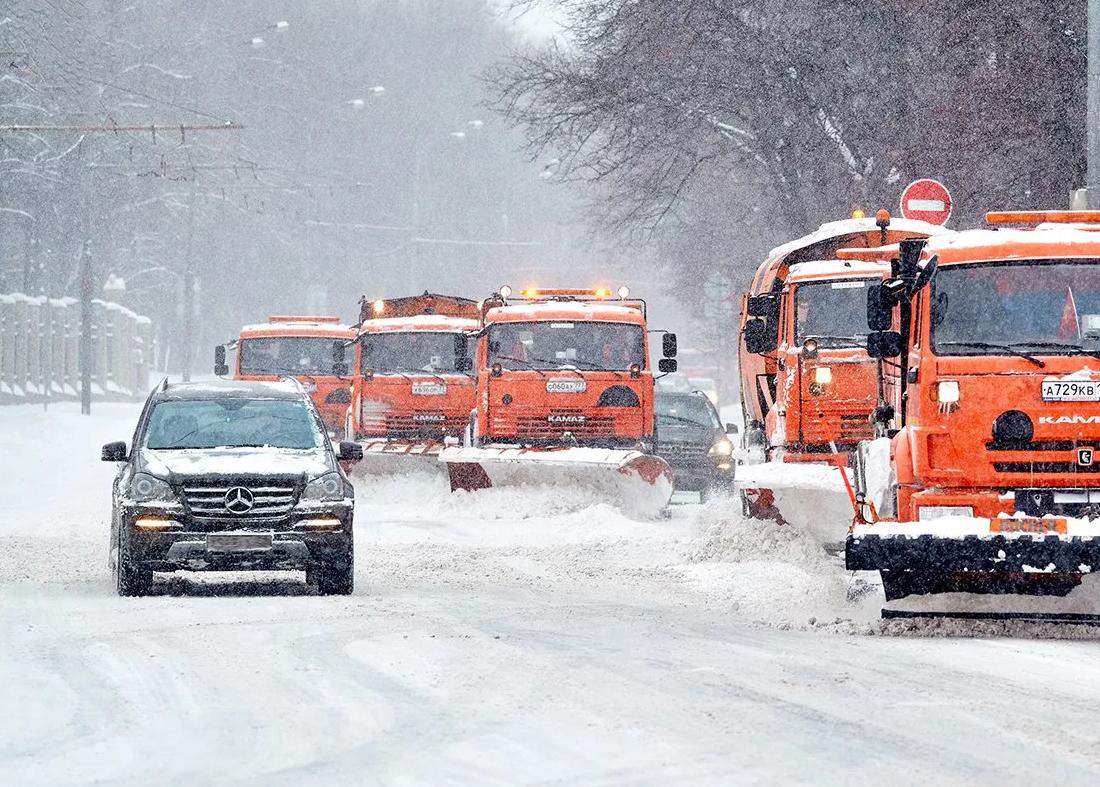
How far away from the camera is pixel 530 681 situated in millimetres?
10352

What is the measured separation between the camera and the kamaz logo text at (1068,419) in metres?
12.8

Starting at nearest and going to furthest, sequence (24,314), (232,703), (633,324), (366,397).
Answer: (232,703) < (633,324) < (366,397) < (24,314)

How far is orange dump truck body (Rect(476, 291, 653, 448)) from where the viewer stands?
83.1 ft

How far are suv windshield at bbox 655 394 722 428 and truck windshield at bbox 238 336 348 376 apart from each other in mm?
6110

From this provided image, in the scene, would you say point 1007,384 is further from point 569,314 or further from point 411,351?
point 411,351

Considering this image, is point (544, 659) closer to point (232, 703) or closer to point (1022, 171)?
point (232, 703)

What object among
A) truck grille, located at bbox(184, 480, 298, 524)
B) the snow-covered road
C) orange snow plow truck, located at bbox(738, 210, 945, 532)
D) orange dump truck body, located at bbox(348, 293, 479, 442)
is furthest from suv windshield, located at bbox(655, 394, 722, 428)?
truck grille, located at bbox(184, 480, 298, 524)

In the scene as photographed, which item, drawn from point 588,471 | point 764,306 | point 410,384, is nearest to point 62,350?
point 410,384

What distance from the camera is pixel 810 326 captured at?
19.7 meters

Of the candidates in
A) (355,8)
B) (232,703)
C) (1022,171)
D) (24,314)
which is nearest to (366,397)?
(1022,171)

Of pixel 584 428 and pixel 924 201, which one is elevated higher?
pixel 924 201

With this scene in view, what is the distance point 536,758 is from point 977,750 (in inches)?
66.3

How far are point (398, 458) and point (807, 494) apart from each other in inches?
415

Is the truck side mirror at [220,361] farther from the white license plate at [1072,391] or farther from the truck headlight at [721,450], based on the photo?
the white license plate at [1072,391]
